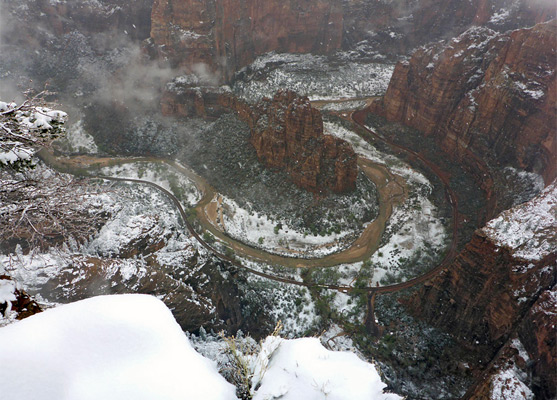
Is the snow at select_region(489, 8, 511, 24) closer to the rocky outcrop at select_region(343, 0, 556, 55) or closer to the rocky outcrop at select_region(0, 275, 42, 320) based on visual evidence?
the rocky outcrop at select_region(343, 0, 556, 55)

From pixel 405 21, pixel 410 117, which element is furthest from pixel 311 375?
pixel 405 21

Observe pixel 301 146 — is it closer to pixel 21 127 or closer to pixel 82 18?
pixel 21 127

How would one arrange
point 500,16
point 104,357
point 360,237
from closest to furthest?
point 104,357, point 360,237, point 500,16

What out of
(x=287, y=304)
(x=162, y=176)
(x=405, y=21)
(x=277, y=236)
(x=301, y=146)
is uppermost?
(x=405, y=21)

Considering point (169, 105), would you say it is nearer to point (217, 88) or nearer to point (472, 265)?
point (217, 88)

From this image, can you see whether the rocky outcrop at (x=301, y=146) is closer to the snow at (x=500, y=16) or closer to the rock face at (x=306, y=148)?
the rock face at (x=306, y=148)

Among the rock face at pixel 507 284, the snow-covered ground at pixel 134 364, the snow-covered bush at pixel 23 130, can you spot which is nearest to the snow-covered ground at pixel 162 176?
the rock face at pixel 507 284
